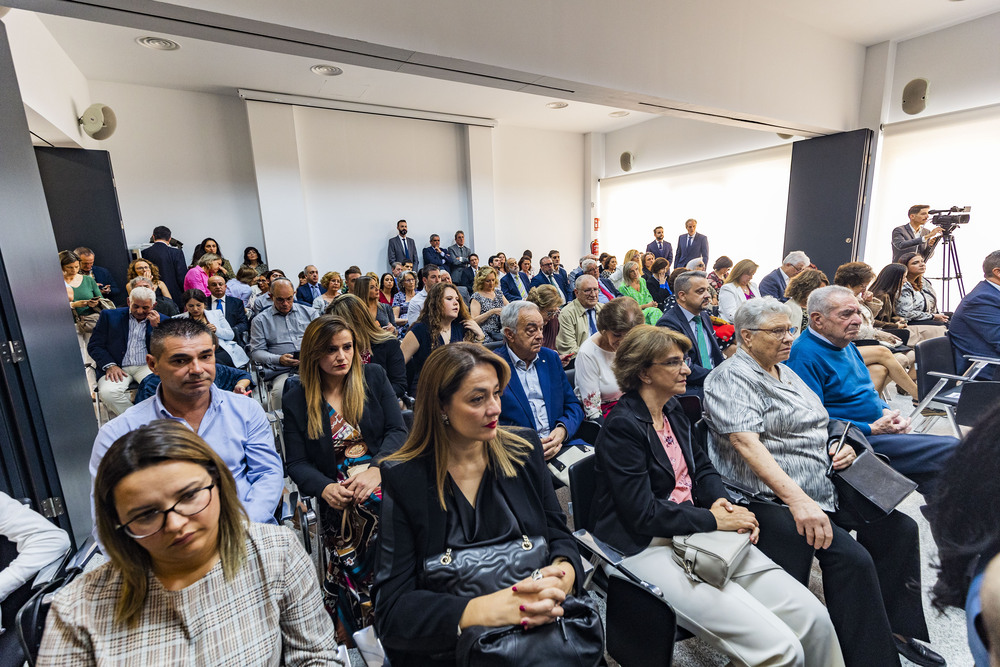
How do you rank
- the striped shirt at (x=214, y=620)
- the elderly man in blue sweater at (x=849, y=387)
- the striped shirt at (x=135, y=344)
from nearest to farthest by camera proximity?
the striped shirt at (x=214, y=620) < the elderly man in blue sweater at (x=849, y=387) < the striped shirt at (x=135, y=344)

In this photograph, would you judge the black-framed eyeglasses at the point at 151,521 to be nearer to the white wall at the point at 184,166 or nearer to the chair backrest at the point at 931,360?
the chair backrest at the point at 931,360

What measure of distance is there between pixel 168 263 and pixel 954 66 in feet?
36.1

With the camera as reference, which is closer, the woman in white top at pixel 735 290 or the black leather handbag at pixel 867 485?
the black leather handbag at pixel 867 485

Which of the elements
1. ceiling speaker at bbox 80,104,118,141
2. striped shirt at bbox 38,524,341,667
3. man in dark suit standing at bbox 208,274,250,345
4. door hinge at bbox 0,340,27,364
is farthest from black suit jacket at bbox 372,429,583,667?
ceiling speaker at bbox 80,104,118,141

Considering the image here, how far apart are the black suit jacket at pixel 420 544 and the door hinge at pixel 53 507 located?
2.08 meters

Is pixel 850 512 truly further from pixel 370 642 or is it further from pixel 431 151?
pixel 431 151

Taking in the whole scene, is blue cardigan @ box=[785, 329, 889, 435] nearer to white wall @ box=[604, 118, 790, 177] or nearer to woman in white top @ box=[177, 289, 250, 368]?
woman in white top @ box=[177, 289, 250, 368]

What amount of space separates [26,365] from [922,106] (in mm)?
9382

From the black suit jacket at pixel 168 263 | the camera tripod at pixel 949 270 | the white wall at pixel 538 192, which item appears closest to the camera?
the camera tripod at pixel 949 270

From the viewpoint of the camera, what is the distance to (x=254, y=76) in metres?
6.61

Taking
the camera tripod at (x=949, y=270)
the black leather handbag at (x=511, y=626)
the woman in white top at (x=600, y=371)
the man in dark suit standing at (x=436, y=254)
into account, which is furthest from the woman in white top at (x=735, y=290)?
the man in dark suit standing at (x=436, y=254)

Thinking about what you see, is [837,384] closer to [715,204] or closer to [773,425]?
[773,425]

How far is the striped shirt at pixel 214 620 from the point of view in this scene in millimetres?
879

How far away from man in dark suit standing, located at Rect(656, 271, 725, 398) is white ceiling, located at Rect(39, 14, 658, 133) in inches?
221
